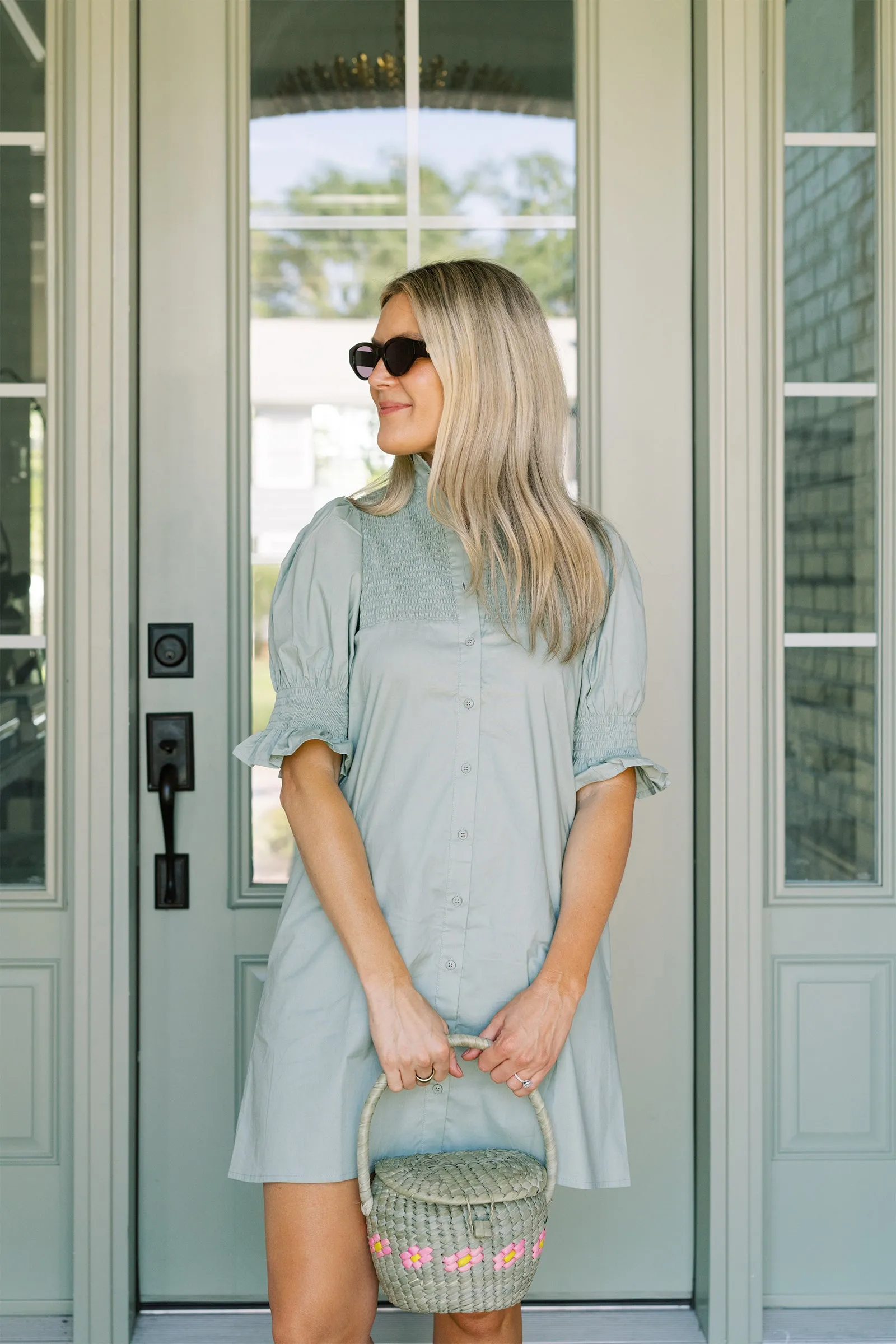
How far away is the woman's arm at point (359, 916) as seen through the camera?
4.64ft

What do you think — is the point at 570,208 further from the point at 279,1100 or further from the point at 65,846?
the point at 279,1100

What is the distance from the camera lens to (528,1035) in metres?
1.44

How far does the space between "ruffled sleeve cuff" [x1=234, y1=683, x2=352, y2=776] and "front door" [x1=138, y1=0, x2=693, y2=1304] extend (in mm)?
669

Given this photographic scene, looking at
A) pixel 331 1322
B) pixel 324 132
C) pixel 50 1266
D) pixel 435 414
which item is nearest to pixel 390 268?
pixel 324 132

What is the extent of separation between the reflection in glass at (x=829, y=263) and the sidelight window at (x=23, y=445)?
126 centimetres

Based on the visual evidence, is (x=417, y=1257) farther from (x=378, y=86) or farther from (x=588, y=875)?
(x=378, y=86)

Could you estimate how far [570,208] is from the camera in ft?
7.18

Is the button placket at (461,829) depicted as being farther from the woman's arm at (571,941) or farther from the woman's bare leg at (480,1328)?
the woman's bare leg at (480,1328)

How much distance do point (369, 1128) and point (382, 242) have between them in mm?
1438

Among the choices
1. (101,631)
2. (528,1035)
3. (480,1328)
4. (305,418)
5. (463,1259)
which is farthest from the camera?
(305,418)

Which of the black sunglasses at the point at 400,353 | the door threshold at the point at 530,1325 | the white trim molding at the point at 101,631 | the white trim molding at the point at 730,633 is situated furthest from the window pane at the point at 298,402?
the door threshold at the point at 530,1325

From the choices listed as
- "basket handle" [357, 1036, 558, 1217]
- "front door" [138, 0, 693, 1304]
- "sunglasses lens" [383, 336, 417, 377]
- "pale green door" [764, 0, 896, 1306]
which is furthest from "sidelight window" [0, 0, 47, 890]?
"pale green door" [764, 0, 896, 1306]

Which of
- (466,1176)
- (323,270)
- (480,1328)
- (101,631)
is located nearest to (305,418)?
(323,270)

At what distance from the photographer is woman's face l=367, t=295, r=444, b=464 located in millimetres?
1529
